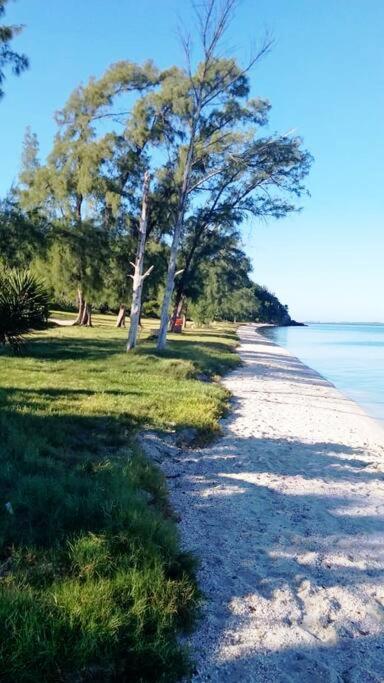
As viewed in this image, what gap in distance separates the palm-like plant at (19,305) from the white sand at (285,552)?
13.2 ft

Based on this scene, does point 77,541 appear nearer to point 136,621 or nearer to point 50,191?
point 136,621

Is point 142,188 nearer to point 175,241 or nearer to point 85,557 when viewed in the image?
point 175,241

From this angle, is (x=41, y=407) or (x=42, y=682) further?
(x=41, y=407)

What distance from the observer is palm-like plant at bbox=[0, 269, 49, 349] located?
9.20 metres

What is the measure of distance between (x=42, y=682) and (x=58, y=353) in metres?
15.0

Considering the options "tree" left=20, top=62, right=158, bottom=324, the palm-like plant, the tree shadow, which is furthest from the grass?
"tree" left=20, top=62, right=158, bottom=324

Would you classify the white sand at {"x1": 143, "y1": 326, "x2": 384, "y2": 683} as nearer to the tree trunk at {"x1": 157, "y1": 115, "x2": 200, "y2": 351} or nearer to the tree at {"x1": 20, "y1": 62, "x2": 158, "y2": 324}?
the tree trunk at {"x1": 157, "y1": 115, "x2": 200, "y2": 351}

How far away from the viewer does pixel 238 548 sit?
15.5 ft

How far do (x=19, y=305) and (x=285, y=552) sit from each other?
6.83 m

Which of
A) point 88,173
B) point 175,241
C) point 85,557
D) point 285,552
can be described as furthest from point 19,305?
point 88,173

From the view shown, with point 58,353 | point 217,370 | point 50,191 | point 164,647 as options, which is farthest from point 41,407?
point 50,191

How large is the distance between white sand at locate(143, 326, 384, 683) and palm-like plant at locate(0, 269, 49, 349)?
4035 mm

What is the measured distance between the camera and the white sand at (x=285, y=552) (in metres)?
3.27

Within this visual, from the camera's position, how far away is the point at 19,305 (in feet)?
30.6
